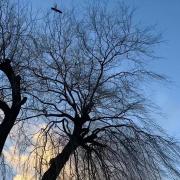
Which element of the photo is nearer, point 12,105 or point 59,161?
point 12,105

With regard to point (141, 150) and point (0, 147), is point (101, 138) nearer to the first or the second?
point (141, 150)

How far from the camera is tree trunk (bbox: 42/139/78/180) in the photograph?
14.4m

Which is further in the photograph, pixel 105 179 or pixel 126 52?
pixel 126 52

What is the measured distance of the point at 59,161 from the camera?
1466 cm

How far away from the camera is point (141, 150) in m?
14.9

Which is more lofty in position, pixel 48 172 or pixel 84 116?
pixel 84 116

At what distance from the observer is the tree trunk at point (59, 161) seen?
1435cm

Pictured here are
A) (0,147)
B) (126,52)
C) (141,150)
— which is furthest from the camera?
(126,52)

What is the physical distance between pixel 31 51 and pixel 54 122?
69.2 inches

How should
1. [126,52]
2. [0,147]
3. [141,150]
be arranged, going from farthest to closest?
1. [126,52]
2. [141,150]
3. [0,147]

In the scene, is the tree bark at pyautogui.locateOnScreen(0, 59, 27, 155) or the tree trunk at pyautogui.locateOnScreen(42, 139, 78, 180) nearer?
the tree bark at pyautogui.locateOnScreen(0, 59, 27, 155)

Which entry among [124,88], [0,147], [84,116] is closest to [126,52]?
[124,88]

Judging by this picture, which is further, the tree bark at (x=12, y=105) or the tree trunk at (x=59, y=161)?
the tree trunk at (x=59, y=161)

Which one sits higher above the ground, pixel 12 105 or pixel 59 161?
pixel 12 105
